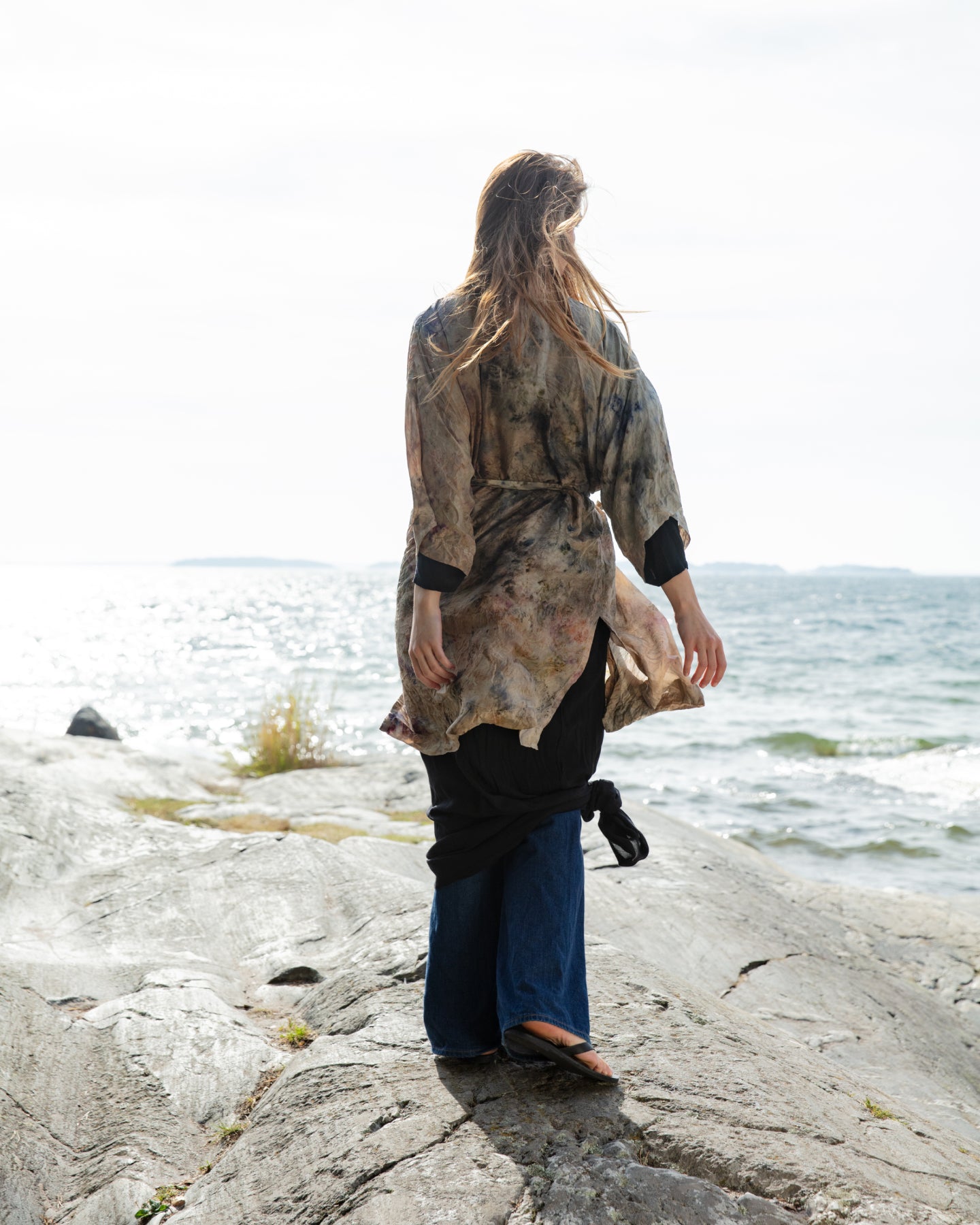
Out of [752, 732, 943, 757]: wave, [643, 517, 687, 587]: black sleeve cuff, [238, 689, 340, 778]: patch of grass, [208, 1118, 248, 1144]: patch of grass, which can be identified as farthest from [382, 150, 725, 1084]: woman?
[752, 732, 943, 757]: wave

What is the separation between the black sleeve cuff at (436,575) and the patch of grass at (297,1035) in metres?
1.56

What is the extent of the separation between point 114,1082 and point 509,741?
154 cm

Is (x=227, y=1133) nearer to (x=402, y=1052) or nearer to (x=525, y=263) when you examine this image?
(x=402, y=1052)

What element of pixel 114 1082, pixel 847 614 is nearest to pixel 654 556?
pixel 114 1082

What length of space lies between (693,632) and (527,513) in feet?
1.59

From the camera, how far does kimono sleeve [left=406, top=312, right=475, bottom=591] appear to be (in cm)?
239

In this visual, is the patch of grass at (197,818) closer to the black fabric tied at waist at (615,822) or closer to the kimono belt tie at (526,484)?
the black fabric tied at waist at (615,822)

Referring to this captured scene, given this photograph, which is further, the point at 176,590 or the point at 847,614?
the point at 176,590

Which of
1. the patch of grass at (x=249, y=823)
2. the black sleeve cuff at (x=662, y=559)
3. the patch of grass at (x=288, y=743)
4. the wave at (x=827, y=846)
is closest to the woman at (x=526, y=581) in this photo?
the black sleeve cuff at (x=662, y=559)

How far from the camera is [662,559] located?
7.97 ft

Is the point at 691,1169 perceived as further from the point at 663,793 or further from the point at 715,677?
the point at 663,793

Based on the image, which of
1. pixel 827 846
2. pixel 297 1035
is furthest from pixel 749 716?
pixel 297 1035

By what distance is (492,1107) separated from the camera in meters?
2.34

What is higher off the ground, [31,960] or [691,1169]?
[691,1169]
